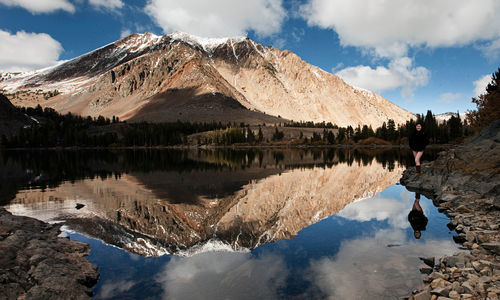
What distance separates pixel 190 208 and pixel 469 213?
16095 mm

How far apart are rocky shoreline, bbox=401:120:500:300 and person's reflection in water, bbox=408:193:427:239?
125 cm

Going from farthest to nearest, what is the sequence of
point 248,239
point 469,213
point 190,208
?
point 190,208, point 469,213, point 248,239

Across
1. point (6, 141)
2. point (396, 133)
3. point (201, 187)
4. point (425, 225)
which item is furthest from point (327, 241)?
point (6, 141)

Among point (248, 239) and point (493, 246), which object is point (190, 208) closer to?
point (248, 239)

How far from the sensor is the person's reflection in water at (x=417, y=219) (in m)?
15.6

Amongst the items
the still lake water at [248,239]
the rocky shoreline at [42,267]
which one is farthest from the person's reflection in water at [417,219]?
the rocky shoreline at [42,267]

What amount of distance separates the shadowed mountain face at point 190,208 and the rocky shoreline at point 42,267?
2.56 m

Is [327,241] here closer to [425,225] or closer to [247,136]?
[425,225]

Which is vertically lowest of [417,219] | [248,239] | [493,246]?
[248,239]

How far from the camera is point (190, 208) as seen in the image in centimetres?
2156

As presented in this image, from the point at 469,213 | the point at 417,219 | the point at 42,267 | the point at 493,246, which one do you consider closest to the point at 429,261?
the point at 493,246

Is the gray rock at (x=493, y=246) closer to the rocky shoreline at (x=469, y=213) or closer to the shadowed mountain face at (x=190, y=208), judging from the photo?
the rocky shoreline at (x=469, y=213)

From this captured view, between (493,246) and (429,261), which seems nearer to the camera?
(493,246)

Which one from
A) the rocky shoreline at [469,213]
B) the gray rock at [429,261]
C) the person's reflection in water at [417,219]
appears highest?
the rocky shoreline at [469,213]
